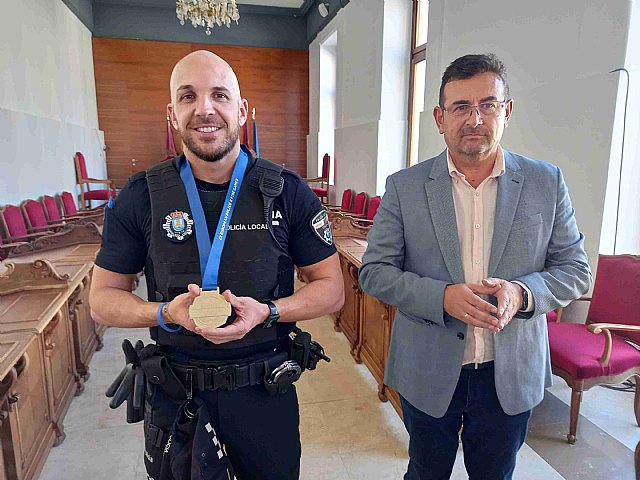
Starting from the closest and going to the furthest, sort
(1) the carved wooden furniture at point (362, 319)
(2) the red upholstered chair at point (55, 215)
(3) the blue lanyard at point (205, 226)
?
(3) the blue lanyard at point (205, 226), (1) the carved wooden furniture at point (362, 319), (2) the red upholstered chair at point (55, 215)

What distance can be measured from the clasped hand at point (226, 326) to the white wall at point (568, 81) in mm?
2453

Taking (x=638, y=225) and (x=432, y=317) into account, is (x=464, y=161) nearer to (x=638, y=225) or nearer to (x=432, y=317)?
(x=432, y=317)

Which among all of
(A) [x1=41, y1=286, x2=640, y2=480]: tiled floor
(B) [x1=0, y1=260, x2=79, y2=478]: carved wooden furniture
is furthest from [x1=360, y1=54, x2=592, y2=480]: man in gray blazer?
(B) [x1=0, y1=260, x2=79, y2=478]: carved wooden furniture

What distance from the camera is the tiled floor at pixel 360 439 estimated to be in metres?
2.22

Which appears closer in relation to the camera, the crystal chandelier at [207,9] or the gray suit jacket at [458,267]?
the gray suit jacket at [458,267]

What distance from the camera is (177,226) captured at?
4.06 ft

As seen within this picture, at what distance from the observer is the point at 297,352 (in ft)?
4.50

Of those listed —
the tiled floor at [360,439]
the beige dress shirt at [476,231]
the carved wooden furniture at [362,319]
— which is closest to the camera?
the beige dress shirt at [476,231]

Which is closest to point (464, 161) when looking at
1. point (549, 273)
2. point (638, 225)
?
point (549, 273)

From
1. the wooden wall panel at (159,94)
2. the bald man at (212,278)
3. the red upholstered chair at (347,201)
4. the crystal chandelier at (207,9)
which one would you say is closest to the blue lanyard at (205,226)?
the bald man at (212,278)

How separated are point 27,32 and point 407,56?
188 inches

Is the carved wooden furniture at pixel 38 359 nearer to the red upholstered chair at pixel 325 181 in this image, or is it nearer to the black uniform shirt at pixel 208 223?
the black uniform shirt at pixel 208 223

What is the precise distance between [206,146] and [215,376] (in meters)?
0.62

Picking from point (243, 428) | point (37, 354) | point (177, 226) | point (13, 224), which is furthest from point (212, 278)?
point (13, 224)
